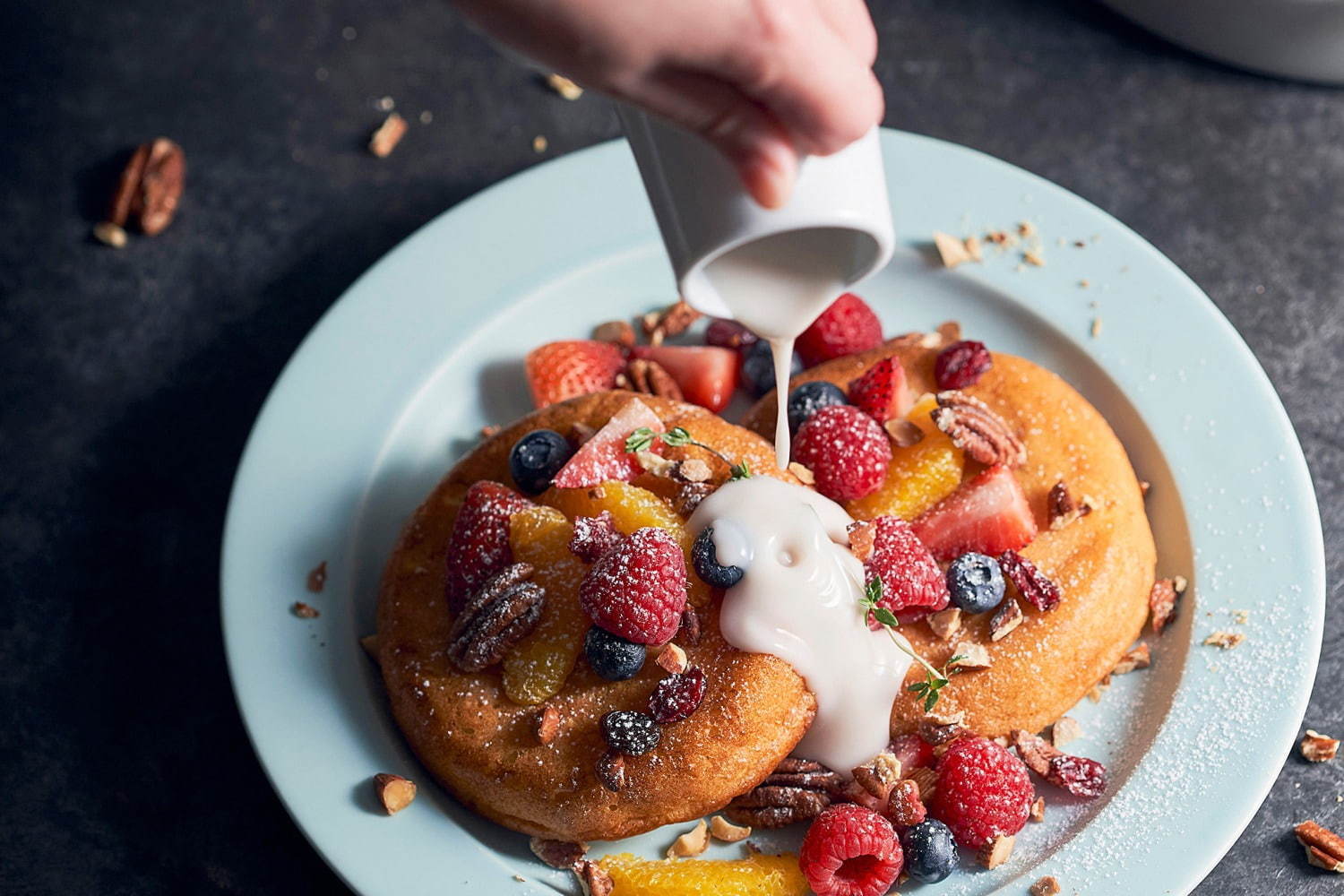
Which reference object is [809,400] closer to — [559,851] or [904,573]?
[904,573]

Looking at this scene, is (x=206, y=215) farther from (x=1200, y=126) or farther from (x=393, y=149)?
(x=1200, y=126)

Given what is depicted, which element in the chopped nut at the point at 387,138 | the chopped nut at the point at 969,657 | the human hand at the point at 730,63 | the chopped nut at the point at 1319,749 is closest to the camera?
the human hand at the point at 730,63

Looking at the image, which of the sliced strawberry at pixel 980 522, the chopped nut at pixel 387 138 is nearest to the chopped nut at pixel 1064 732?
the sliced strawberry at pixel 980 522

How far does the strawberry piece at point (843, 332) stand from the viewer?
10.2 ft

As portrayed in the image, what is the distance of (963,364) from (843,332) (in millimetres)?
360

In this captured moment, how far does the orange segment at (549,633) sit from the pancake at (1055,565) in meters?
0.66

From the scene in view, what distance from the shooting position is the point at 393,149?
147 inches

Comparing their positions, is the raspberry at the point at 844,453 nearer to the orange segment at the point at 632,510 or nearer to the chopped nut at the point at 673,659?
the orange segment at the point at 632,510

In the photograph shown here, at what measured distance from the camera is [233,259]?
359 cm

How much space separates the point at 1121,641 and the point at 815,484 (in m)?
0.74

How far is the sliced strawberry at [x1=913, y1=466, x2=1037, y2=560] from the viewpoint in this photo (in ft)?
8.55

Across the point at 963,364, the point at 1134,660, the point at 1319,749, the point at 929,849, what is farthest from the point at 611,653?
the point at 1319,749

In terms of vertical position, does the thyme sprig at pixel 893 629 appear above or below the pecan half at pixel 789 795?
above

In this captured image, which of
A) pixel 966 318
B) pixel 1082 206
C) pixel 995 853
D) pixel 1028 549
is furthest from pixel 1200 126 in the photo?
pixel 995 853
